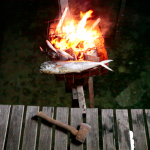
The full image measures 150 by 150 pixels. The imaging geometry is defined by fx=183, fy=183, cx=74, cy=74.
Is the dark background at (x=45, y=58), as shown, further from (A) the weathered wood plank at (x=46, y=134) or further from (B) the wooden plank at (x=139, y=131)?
(A) the weathered wood plank at (x=46, y=134)

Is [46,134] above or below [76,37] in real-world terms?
below

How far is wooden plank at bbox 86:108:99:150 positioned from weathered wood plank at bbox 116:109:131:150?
27 centimetres

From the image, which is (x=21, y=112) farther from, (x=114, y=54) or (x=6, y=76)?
(x=114, y=54)

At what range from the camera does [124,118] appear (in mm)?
2268

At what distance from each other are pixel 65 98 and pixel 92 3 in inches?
113

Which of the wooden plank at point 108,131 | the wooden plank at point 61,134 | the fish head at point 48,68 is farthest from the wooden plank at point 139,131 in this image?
the fish head at point 48,68

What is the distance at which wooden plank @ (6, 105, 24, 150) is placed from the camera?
2.25m

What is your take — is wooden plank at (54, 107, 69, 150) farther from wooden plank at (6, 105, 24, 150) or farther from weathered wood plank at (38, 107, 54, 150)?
wooden plank at (6, 105, 24, 150)

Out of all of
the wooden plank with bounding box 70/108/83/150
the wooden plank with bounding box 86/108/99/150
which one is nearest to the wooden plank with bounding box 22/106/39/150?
the wooden plank with bounding box 70/108/83/150

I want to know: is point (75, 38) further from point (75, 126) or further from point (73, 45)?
point (75, 126)

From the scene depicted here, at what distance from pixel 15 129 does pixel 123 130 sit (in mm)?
1347

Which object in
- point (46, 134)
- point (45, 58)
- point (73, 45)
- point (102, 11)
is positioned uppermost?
point (102, 11)

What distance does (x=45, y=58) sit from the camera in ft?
17.5

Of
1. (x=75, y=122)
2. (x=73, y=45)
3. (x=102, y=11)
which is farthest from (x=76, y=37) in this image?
(x=102, y=11)
